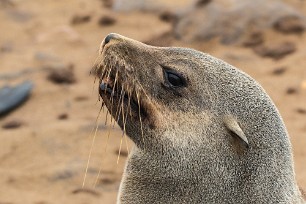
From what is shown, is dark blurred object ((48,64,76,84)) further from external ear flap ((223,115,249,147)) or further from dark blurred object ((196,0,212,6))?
external ear flap ((223,115,249,147))

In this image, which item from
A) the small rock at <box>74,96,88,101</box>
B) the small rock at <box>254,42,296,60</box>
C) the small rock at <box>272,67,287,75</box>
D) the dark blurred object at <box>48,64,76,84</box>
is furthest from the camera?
the small rock at <box>254,42,296,60</box>

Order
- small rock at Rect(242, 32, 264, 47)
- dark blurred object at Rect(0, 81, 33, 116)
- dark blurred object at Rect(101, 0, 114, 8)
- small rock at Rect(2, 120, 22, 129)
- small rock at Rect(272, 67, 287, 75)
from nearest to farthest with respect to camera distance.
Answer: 1. small rock at Rect(2, 120, 22, 129)
2. dark blurred object at Rect(0, 81, 33, 116)
3. small rock at Rect(272, 67, 287, 75)
4. small rock at Rect(242, 32, 264, 47)
5. dark blurred object at Rect(101, 0, 114, 8)

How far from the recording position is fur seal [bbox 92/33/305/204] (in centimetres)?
406

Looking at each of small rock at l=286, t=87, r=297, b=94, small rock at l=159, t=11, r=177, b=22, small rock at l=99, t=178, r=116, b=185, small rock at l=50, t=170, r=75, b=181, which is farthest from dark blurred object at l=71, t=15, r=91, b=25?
small rock at l=99, t=178, r=116, b=185

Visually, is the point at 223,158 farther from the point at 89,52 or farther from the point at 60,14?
the point at 60,14

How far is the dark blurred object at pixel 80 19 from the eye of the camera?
10531mm

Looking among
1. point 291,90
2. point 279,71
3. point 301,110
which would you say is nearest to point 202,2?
point 279,71

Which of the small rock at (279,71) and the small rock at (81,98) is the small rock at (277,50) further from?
the small rock at (81,98)

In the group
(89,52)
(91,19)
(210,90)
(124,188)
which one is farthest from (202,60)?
(91,19)

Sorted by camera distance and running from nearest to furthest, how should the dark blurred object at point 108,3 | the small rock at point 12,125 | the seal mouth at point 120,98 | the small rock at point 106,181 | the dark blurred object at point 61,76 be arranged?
the seal mouth at point 120,98, the small rock at point 106,181, the small rock at point 12,125, the dark blurred object at point 61,76, the dark blurred object at point 108,3

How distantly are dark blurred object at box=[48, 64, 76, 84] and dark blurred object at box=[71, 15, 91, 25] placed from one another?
1.79 metres

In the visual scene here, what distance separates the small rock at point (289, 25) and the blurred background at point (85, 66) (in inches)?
0.5

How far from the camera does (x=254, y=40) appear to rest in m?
9.59

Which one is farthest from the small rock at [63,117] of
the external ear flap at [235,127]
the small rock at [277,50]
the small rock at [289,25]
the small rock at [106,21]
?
the external ear flap at [235,127]
